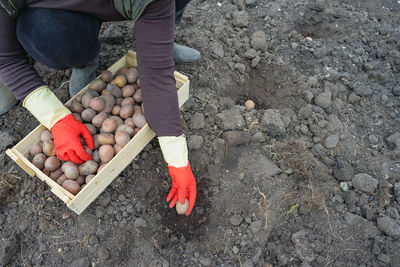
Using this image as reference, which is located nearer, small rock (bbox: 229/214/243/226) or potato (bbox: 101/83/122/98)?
small rock (bbox: 229/214/243/226)

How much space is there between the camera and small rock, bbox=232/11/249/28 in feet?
8.79

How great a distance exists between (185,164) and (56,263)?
86cm

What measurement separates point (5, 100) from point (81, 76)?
585mm

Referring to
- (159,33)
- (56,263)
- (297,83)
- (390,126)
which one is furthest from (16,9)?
(390,126)

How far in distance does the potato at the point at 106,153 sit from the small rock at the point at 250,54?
1400mm

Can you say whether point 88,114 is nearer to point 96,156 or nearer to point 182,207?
point 96,156

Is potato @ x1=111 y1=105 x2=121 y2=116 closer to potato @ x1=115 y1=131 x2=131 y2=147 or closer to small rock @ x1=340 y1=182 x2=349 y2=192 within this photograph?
potato @ x1=115 y1=131 x2=131 y2=147

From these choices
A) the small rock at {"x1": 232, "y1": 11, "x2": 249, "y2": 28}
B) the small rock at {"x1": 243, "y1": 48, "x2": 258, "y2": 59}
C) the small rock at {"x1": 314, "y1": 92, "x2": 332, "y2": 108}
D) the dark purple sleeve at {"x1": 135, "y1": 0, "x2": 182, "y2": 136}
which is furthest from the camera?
the small rock at {"x1": 232, "y1": 11, "x2": 249, "y2": 28}

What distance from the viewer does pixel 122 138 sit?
1.67 meters

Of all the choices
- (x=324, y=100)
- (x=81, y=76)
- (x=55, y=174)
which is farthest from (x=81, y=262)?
(x=324, y=100)

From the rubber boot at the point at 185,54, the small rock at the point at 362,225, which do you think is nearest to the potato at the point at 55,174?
the rubber boot at the point at 185,54

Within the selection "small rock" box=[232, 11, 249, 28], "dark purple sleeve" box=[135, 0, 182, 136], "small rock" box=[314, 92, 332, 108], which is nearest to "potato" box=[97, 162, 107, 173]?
"dark purple sleeve" box=[135, 0, 182, 136]

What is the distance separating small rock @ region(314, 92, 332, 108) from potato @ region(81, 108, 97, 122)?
1.55 m

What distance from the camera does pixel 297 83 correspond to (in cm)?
238
